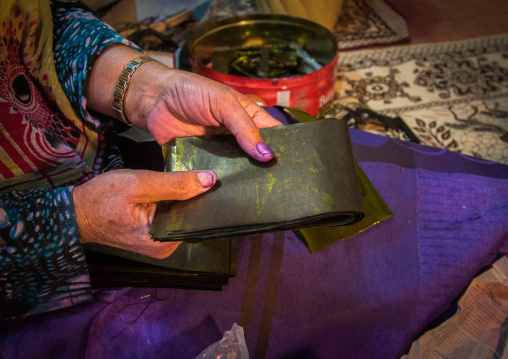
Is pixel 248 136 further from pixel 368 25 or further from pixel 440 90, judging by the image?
pixel 368 25

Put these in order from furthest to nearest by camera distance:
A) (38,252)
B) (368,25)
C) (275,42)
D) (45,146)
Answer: (368,25), (275,42), (45,146), (38,252)

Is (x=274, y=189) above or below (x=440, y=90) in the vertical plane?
above

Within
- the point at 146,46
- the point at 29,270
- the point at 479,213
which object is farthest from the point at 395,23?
the point at 29,270

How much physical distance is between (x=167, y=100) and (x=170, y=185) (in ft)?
0.82

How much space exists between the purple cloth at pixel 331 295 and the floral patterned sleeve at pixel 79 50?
0.39 m

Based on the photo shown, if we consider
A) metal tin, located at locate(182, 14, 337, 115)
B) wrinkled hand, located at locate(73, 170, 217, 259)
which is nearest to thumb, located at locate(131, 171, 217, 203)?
wrinkled hand, located at locate(73, 170, 217, 259)

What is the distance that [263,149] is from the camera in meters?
0.62

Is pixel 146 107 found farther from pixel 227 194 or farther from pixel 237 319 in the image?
pixel 237 319

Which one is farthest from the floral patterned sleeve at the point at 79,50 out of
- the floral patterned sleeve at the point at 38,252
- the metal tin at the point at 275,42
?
the metal tin at the point at 275,42

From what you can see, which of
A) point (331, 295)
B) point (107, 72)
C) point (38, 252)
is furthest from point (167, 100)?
point (331, 295)

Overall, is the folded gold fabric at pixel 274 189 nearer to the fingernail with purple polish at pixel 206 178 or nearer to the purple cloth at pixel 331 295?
the fingernail with purple polish at pixel 206 178

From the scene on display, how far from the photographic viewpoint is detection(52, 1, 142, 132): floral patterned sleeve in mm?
758

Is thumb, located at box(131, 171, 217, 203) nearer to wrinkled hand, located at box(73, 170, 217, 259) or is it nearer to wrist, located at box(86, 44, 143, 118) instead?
wrinkled hand, located at box(73, 170, 217, 259)

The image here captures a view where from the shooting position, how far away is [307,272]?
0.75m
